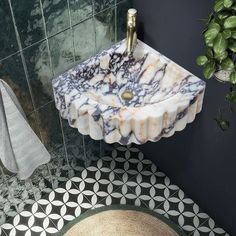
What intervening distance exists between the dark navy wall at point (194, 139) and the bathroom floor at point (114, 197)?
7 cm

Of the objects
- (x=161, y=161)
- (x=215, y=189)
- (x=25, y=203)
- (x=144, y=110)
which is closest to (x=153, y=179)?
(x=161, y=161)

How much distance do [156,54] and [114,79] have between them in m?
0.24

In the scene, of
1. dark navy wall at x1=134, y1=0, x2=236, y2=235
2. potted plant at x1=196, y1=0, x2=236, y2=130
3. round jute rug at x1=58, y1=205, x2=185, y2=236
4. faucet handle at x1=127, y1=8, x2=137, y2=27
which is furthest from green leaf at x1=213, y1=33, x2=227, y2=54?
round jute rug at x1=58, y1=205, x2=185, y2=236

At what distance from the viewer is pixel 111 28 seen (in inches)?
84.2

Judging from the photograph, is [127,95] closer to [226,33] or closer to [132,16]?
[132,16]

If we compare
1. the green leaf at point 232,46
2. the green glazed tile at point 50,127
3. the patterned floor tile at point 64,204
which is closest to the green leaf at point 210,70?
the green leaf at point 232,46

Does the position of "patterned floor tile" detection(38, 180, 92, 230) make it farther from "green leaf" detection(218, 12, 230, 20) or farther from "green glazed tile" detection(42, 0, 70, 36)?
"green leaf" detection(218, 12, 230, 20)

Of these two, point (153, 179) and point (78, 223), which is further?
point (153, 179)

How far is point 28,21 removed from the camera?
5.83 ft

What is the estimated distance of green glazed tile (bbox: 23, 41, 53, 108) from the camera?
1913 mm

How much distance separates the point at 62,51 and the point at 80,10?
0.68 ft

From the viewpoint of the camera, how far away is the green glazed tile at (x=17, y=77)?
1864 mm

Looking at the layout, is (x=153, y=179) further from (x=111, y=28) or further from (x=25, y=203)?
(x=111, y=28)

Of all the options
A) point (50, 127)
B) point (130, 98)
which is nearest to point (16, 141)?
point (50, 127)
